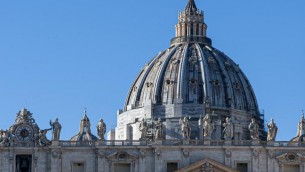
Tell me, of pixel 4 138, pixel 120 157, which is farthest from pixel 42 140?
pixel 120 157

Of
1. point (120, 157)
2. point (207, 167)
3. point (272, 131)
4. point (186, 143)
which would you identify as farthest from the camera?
point (272, 131)

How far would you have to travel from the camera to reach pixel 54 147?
18975 centimetres

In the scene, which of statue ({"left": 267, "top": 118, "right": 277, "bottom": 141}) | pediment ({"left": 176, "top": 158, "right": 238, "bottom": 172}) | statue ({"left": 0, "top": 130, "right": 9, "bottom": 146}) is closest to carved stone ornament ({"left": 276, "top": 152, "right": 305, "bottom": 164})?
statue ({"left": 267, "top": 118, "right": 277, "bottom": 141})

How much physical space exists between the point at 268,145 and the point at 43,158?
25.3 m

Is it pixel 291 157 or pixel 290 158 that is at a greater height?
pixel 291 157

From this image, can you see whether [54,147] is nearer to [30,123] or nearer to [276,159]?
[30,123]

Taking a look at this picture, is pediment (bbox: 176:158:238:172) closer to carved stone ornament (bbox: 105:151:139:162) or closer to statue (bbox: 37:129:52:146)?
carved stone ornament (bbox: 105:151:139:162)

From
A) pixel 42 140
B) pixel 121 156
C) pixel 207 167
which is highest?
pixel 42 140

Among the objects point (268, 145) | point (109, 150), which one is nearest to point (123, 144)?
point (109, 150)

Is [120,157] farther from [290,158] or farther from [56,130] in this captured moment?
[290,158]

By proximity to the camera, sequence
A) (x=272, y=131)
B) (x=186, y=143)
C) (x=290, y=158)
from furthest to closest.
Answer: (x=272, y=131), (x=186, y=143), (x=290, y=158)

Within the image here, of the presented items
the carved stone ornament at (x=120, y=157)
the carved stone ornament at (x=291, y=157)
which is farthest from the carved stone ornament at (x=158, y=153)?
the carved stone ornament at (x=291, y=157)

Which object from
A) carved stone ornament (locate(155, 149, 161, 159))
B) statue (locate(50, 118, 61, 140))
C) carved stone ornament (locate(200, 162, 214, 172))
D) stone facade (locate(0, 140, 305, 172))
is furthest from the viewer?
statue (locate(50, 118, 61, 140))

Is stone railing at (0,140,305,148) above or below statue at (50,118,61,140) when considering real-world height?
below
